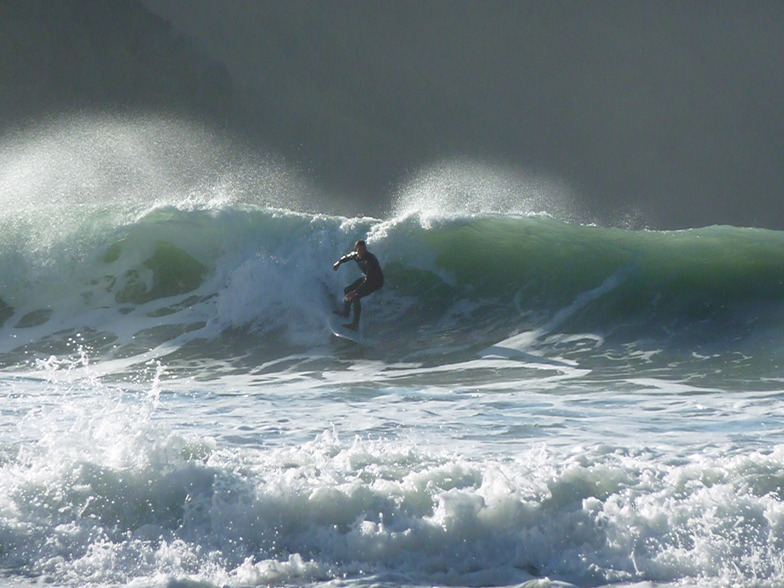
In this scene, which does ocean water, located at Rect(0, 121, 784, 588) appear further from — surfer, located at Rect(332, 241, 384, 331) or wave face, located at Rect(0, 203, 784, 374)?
surfer, located at Rect(332, 241, 384, 331)

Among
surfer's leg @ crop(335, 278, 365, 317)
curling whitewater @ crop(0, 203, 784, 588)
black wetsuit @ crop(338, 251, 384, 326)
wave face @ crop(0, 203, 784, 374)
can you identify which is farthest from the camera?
surfer's leg @ crop(335, 278, 365, 317)

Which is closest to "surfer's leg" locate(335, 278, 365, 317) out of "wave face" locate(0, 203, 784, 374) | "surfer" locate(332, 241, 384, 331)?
"surfer" locate(332, 241, 384, 331)

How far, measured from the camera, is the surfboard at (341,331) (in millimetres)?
10281

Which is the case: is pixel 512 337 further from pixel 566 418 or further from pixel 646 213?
pixel 646 213

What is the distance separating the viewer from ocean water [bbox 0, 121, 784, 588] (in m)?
3.98

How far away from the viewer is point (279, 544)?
4.05 m

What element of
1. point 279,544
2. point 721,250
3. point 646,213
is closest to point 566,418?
point 279,544

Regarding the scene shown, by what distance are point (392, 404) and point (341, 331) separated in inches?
141

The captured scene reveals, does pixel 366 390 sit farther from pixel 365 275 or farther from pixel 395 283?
pixel 395 283

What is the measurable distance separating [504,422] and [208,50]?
144ft

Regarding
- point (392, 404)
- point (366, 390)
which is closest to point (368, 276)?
point (366, 390)

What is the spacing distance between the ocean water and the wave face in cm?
4

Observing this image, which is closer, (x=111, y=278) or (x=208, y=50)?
(x=111, y=278)

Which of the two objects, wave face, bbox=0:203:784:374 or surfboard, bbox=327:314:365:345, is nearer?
wave face, bbox=0:203:784:374
